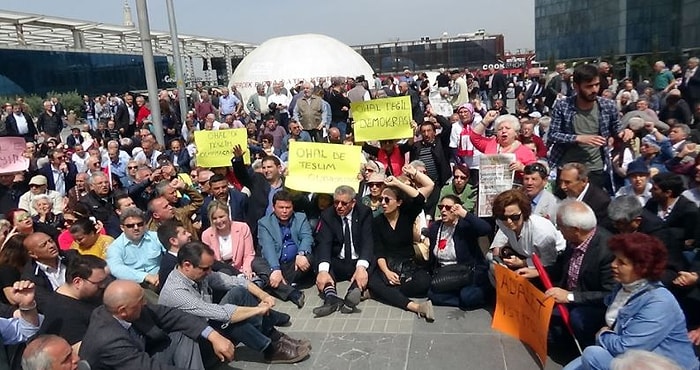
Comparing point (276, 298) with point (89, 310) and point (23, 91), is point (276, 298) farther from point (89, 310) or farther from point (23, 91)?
point (23, 91)

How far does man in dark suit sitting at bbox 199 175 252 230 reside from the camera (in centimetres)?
734

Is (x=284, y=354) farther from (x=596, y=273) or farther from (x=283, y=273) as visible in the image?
(x=596, y=273)

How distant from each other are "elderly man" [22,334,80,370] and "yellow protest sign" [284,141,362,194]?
4.11 m

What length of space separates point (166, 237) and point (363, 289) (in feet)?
7.43

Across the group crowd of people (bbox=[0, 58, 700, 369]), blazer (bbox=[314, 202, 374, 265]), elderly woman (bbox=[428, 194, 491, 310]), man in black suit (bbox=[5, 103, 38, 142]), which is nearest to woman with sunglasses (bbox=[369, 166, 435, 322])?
crowd of people (bbox=[0, 58, 700, 369])

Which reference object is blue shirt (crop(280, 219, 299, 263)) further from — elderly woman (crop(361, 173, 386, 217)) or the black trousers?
elderly woman (crop(361, 173, 386, 217))

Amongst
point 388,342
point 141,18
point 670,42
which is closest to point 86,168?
point 141,18

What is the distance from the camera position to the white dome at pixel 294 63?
33375 millimetres

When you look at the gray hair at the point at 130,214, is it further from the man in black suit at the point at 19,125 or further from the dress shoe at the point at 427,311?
the man in black suit at the point at 19,125

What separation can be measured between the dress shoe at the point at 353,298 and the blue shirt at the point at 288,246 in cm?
105

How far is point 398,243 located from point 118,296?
11.3ft

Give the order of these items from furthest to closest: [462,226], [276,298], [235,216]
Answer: [235,216] → [276,298] → [462,226]

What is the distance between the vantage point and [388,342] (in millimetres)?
5598

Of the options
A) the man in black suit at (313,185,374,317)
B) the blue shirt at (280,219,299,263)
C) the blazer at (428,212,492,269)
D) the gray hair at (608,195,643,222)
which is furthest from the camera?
the blue shirt at (280,219,299,263)
